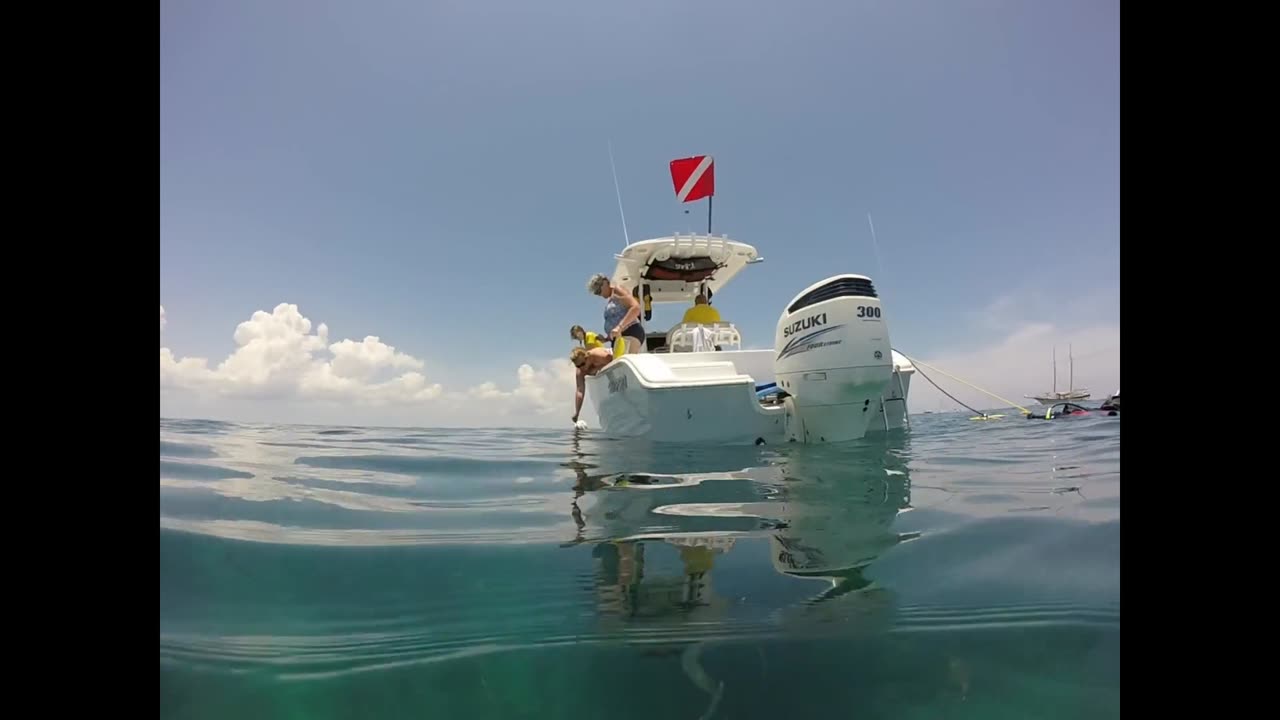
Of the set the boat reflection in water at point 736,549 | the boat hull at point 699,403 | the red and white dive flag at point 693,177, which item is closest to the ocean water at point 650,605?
the boat reflection in water at point 736,549

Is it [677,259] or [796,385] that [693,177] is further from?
[796,385]

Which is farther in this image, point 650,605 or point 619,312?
point 619,312

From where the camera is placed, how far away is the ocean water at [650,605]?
1.27 metres

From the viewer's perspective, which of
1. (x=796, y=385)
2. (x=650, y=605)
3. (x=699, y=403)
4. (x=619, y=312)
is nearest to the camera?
(x=650, y=605)

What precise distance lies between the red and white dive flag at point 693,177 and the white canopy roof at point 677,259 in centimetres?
108

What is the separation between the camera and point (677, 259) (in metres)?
8.57

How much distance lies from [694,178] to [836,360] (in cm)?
577

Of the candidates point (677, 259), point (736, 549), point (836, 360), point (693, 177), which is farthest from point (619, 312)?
point (736, 549)
